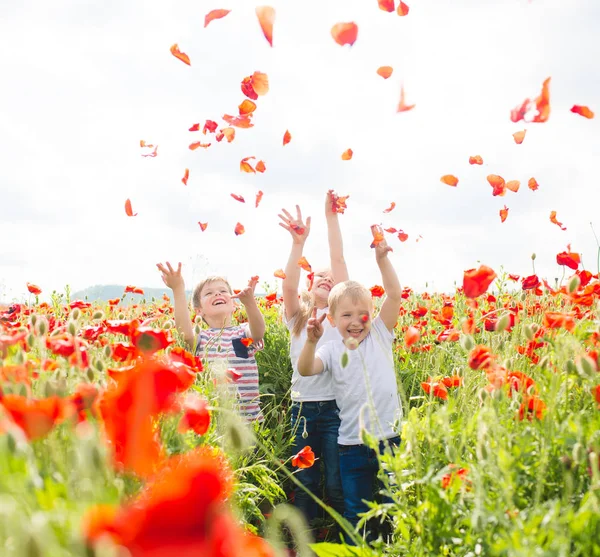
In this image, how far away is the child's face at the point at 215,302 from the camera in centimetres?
424

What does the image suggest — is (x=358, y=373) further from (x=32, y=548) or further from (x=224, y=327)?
(x=32, y=548)

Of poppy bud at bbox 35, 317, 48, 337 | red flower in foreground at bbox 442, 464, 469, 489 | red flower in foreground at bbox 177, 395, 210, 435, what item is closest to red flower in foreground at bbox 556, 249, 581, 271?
Answer: red flower in foreground at bbox 442, 464, 469, 489

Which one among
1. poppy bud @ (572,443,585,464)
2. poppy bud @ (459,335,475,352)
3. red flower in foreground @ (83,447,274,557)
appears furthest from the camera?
poppy bud @ (459,335,475,352)

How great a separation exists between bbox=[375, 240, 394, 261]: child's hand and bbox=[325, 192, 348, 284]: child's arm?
897 mm

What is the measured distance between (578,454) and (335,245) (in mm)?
3298

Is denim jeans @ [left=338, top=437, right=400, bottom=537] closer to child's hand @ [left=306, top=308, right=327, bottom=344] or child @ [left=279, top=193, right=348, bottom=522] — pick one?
child @ [left=279, top=193, right=348, bottom=522]

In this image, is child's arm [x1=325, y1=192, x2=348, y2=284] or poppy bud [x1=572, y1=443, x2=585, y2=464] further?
child's arm [x1=325, y1=192, x2=348, y2=284]

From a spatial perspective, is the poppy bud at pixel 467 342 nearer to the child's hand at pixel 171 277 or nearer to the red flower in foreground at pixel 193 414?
the red flower in foreground at pixel 193 414

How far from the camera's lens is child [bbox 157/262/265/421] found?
12.4ft

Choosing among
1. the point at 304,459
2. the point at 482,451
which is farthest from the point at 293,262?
the point at 482,451

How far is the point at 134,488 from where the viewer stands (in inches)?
54.1

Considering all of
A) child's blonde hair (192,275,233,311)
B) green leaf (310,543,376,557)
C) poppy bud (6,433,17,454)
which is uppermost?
child's blonde hair (192,275,233,311)

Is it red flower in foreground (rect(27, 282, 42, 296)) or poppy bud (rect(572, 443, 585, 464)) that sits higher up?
red flower in foreground (rect(27, 282, 42, 296))

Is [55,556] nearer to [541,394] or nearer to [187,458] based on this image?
[187,458]
